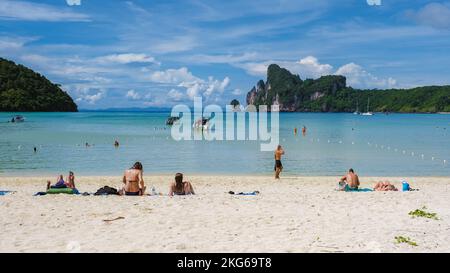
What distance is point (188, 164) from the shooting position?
38250 millimetres

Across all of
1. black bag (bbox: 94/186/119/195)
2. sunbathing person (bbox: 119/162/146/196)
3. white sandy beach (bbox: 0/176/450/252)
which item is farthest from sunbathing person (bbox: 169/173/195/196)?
black bag (bbox: 94/186/119/195)

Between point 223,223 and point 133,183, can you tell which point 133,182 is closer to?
point 133,183

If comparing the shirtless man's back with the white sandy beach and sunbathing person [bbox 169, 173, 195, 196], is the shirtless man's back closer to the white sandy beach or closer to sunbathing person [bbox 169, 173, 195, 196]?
the white sandy beach

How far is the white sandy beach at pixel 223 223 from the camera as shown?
10406 mm

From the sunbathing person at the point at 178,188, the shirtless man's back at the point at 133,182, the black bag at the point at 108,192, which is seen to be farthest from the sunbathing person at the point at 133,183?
the sunbathing person at the point at 178,188

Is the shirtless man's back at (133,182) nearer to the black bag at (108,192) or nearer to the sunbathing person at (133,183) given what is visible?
the sunbathing person at (133,183)

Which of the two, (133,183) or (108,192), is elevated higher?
(133,183)

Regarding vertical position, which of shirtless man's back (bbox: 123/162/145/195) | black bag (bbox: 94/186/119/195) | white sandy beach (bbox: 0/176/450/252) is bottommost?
white sandy beach (bbox: 0/176/450/252)

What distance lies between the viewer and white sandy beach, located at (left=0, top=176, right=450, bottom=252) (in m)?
10.4

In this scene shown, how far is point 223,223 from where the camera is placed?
41.4 feet

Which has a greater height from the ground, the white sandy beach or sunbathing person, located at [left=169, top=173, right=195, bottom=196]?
sunbathing person, located at [left=169, top=173, right=195, bottom=196]

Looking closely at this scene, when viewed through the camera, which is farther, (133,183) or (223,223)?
(133,183)

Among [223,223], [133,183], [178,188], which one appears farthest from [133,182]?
[223,223]
